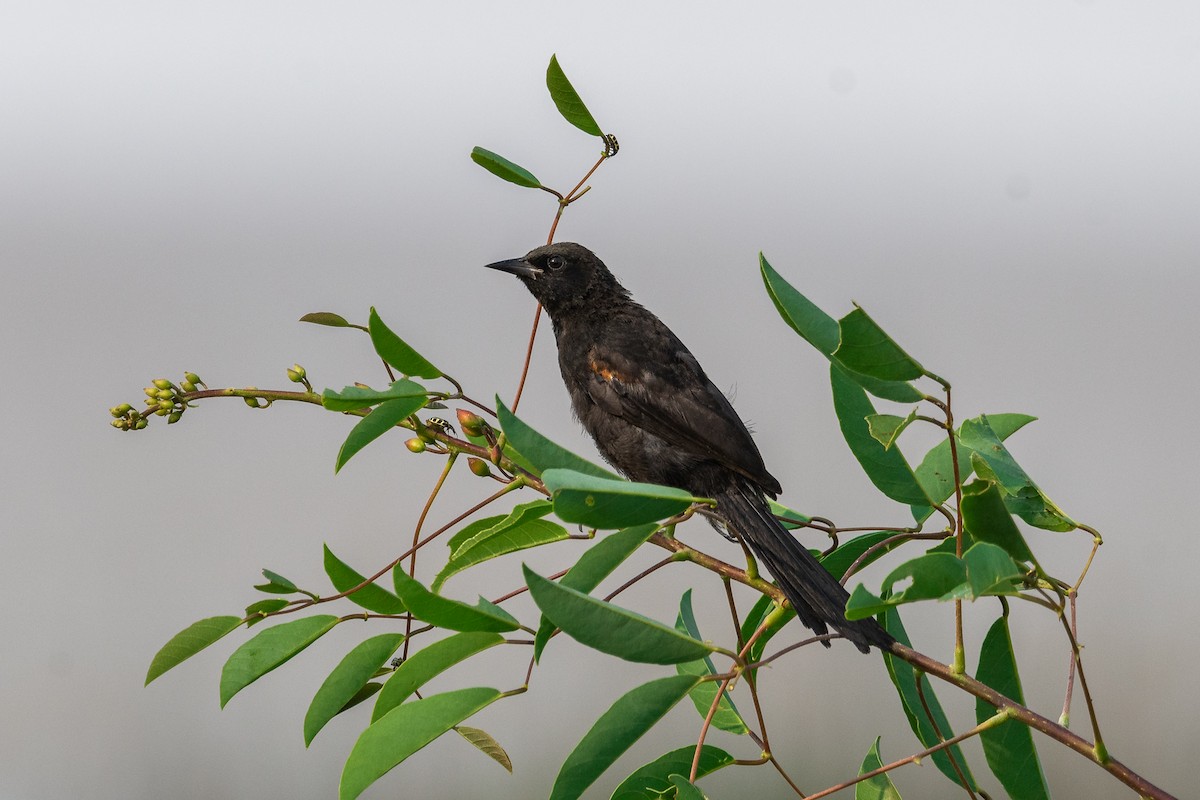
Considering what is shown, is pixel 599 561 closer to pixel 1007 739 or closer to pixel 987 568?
pixel 987 568

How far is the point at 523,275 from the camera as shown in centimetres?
258

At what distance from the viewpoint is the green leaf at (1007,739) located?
4.25 feet

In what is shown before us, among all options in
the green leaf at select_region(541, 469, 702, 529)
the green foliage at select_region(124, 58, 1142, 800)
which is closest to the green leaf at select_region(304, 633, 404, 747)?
the green foliage at select_region(124, 58, 1142, 800)

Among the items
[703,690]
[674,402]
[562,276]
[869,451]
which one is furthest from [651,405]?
[869,451]

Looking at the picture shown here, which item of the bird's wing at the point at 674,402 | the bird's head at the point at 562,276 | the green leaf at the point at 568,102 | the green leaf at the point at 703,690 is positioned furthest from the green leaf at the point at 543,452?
the bird's head at the point at 562,276

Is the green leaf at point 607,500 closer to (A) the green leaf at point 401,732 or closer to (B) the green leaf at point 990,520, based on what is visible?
(B) the green leaf at point 990,520

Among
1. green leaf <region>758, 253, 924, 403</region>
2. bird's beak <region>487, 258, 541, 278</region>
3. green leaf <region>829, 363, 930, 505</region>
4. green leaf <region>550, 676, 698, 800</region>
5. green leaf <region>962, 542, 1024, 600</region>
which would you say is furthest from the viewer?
bird's beak <region>487, 258, 541, 278</region>

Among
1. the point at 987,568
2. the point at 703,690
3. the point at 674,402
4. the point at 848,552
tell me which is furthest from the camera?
the point at 674,402

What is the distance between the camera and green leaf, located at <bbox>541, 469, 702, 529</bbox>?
98 cm

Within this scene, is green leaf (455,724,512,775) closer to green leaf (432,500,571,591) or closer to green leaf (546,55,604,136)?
green leaf (432,500,571,591)

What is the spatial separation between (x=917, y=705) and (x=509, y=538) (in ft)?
1.73

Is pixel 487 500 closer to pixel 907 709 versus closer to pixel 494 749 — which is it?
pixel 494 749

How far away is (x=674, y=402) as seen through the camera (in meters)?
2.13

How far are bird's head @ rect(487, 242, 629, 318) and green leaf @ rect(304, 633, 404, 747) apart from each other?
126 centimetres
